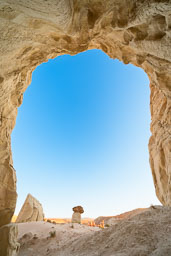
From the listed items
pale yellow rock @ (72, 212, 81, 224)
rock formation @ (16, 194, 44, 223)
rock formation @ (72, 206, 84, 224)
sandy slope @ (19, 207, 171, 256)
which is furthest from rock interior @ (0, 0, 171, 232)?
rock formation @ (72, 206, 84, 224)

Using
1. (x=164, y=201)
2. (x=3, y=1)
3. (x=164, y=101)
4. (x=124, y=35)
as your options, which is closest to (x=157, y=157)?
(x=164, y=201)

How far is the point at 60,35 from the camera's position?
4117 millimetres

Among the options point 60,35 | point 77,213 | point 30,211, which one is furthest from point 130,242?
point 77,213

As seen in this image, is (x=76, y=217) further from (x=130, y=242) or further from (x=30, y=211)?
(x=130, y=242)

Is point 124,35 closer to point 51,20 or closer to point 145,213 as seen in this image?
point 51,20

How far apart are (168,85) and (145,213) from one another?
4.64 meters

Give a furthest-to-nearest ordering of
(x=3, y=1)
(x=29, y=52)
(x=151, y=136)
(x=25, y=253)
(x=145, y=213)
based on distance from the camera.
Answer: (x=151, y=136)
(x=25, y=253)
(x=145, y=213)
(x=29, y=52)
(x=3, y=1)

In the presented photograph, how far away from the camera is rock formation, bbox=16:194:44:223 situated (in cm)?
1245

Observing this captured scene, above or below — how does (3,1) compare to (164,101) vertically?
below

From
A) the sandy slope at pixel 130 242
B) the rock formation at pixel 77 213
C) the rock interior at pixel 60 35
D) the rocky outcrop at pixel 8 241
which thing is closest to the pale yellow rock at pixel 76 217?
the rock formation at pixel 77 213

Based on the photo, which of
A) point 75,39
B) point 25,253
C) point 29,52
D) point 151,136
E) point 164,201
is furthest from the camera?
point 151,136

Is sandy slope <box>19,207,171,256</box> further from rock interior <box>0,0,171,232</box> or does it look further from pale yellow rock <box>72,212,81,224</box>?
pale yellow rock <box>72,212,81,224</box>

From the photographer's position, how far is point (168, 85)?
4918 mm

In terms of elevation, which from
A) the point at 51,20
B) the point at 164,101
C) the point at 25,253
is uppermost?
the point at 164,101
